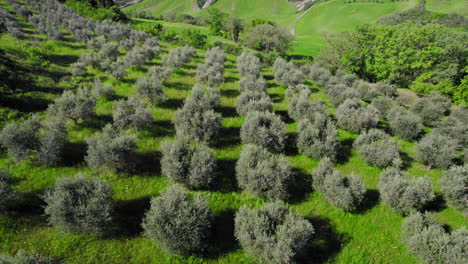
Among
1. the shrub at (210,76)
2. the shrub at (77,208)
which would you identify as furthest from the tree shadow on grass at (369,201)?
the shrub at (210,76)

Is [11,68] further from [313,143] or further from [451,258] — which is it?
[451,258]

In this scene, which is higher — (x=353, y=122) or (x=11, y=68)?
(x=11, y=68)

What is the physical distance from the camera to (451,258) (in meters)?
8.69

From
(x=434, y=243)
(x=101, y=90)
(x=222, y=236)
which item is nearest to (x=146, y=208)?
(x=222, y=236)

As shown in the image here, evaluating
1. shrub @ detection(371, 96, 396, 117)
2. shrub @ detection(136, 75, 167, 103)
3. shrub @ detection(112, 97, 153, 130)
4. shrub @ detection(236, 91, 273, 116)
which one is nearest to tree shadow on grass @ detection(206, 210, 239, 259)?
shrub @ detection(112, 97, 153, 130)

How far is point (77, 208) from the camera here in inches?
347

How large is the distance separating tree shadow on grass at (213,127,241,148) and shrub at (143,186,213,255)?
291 inches

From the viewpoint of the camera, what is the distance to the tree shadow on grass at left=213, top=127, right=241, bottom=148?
654 inches

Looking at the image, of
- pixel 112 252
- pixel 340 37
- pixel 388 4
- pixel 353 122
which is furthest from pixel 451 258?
pixel 388 4

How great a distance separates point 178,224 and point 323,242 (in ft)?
24.3

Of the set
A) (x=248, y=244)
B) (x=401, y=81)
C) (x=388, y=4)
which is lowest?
(x=248, y=244)

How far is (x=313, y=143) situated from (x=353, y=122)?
6320 mm

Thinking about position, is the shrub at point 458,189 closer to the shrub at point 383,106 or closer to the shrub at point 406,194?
the shrub at point 406,194

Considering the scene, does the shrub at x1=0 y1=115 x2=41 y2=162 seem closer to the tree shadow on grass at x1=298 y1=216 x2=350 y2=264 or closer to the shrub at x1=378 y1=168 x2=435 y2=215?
the tree shadow on grass at x1=298 y1=216 x2=350 y2=264
